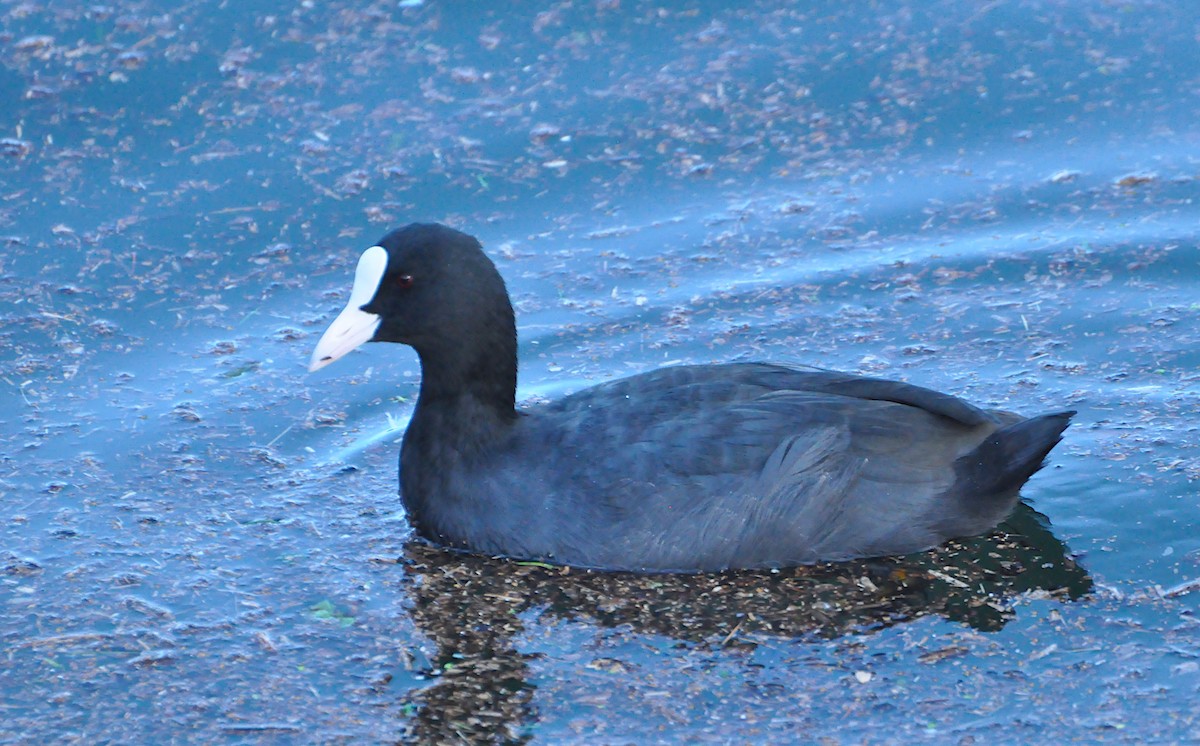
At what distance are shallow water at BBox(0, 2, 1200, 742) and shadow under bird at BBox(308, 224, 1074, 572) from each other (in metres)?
0.13

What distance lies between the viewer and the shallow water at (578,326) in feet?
14.9

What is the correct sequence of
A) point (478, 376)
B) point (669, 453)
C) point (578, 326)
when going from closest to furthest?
1. point (669, 453)
2. point (478, 376)
3. point (578, 326)

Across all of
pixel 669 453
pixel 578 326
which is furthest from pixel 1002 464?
pixel 578 326

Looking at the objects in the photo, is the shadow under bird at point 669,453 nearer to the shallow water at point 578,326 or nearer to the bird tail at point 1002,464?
the bird tail at point 1002,464

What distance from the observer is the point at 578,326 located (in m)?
6.41

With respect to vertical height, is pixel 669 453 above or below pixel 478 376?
below

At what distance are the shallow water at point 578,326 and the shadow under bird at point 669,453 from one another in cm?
13

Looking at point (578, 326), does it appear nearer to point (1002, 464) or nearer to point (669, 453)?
point (669, 453)

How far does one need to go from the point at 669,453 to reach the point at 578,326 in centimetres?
159

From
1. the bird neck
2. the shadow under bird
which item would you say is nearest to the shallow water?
the shadow under bird

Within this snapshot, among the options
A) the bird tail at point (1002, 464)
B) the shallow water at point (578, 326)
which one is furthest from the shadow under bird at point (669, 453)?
the shallow water at point (578, 326)

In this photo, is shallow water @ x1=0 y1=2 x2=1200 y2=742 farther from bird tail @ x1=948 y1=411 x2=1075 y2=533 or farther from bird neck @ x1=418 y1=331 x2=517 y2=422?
bird neck @ x1=418 y1=331 x2=517 y2=422

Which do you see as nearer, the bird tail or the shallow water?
the shallow water

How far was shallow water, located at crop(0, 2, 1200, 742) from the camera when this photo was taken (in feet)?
14.9
